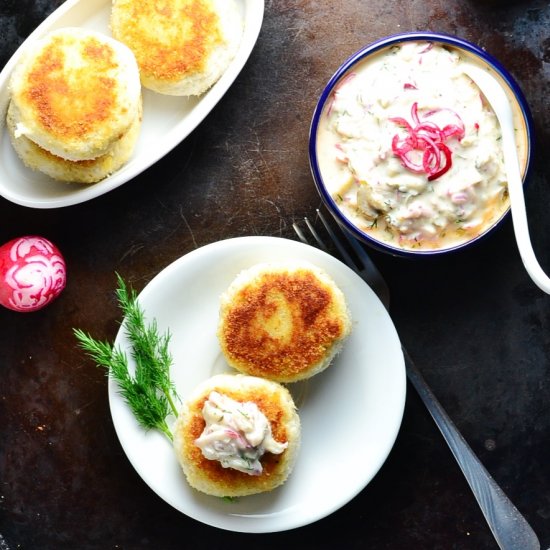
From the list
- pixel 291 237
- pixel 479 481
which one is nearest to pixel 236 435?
pixel 291 237

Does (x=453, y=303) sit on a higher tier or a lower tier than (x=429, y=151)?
lower

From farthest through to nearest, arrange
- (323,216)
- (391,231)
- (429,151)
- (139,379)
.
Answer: (323,216) → (139,379) → (391,231) → (429,151)

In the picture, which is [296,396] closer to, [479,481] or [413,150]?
[479,481]

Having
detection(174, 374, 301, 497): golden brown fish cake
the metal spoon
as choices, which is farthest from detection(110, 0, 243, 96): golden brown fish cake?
detection(174, 374, 301, 497): golden brown fish cake

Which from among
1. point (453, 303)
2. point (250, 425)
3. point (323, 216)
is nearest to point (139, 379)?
point (250, 425)

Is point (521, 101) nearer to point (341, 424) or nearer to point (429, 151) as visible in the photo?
point (429, 151)

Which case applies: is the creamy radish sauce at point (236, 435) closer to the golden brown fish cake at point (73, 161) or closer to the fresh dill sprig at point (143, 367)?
the fresh dill sprig at point (143, 367)
